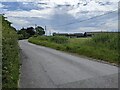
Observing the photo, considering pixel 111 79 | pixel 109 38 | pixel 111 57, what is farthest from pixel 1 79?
pixel 109 38

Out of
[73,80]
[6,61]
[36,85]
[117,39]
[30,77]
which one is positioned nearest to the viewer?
[6,61]

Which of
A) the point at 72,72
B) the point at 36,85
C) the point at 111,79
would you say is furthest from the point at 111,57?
the point at 36,85

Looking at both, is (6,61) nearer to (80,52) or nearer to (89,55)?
→ (89,55)

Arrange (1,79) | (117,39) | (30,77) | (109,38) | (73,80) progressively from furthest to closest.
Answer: (109,38), (117,39), (30,77), (73,80), (1,79)

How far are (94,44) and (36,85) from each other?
23899mm

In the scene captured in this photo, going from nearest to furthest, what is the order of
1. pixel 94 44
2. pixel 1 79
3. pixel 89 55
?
pixel 1 79, pixel 89 55, pixel 94 44

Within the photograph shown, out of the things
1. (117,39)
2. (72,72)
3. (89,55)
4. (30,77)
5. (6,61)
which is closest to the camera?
(6,61)

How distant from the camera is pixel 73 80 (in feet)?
44.5

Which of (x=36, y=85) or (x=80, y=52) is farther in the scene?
(x=80, y=52)

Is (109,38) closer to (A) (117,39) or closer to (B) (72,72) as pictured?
(A) (117,39)

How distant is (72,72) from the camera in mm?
16312

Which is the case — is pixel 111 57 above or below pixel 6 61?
below

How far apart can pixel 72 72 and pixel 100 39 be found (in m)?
19.7

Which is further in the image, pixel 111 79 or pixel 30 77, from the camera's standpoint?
pixel 30 77
